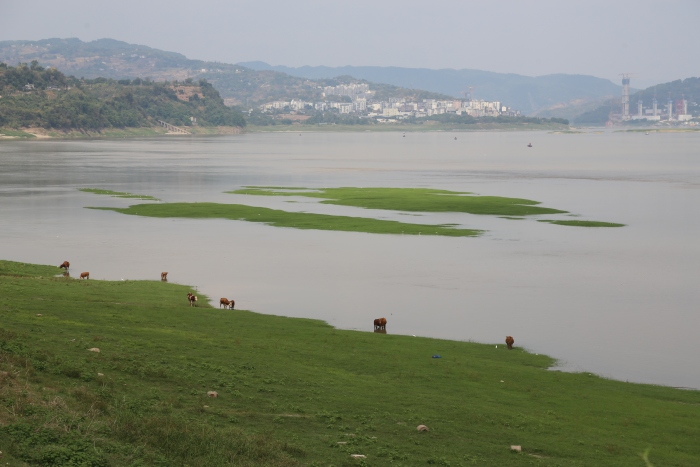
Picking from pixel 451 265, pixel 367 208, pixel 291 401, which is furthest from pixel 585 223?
pixel 291 401

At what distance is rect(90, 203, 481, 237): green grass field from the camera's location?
49312mm

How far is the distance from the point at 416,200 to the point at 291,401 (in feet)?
162

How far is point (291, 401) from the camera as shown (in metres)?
16.5

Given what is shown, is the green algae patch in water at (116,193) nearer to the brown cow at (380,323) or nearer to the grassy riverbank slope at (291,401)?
the brown cow at (380,323)

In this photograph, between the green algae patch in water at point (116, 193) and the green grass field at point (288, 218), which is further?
the green algae patch in water at point (116, 193)

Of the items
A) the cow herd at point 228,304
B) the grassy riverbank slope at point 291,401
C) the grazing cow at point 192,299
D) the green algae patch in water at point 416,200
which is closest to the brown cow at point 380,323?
the cow herd at point 228,304

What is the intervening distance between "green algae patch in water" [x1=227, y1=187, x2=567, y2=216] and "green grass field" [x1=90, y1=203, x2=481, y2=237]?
7.97 m

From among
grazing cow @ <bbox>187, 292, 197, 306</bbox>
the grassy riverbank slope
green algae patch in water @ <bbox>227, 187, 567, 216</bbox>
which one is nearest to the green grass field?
green algae patch in water @ <bbox>227, 187, 567, 216</bbox>

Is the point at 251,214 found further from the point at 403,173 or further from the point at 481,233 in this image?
the point at 403,173

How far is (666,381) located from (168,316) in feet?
45.2

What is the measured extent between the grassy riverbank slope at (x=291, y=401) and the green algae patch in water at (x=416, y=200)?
121ft

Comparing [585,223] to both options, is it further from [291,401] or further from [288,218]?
[291,401]

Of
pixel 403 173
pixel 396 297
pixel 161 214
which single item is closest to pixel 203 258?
pixel 396 297

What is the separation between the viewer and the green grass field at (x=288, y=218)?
162ft
